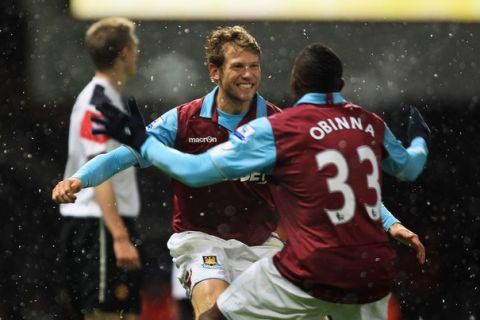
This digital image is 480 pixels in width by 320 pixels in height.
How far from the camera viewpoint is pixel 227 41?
22.1 ft

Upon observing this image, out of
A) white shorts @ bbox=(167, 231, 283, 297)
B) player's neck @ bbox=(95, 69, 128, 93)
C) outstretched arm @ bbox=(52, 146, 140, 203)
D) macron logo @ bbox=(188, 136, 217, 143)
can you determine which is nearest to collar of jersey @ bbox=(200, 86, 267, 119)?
macron logo @ bbox=(188, 136, 217, 143)

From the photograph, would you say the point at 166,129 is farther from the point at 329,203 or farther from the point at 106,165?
the point at 329,203

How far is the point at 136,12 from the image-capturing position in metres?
9.72

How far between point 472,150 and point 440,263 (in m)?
0.84

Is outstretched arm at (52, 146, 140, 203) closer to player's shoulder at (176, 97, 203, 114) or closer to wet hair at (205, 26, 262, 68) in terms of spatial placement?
player's shoulder at (176, 97, 203, 114)

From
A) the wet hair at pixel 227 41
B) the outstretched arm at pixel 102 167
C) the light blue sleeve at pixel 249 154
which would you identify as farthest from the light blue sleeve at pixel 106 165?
the light blue sleeve at pixel 249 154

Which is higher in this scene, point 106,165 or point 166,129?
point 166,129

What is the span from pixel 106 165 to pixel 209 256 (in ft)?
2.02

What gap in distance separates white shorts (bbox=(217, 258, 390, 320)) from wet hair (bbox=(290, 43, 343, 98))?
0.73 meters

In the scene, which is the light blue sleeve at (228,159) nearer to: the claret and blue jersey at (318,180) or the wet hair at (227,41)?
the claret and blue jersey at (318,180)

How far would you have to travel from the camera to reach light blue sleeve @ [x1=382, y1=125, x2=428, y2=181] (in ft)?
19.7

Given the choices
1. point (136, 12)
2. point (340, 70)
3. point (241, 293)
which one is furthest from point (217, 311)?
point (136, 12)

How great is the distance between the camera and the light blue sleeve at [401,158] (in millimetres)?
6008

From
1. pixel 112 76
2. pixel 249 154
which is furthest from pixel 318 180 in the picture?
pixel 112 76
